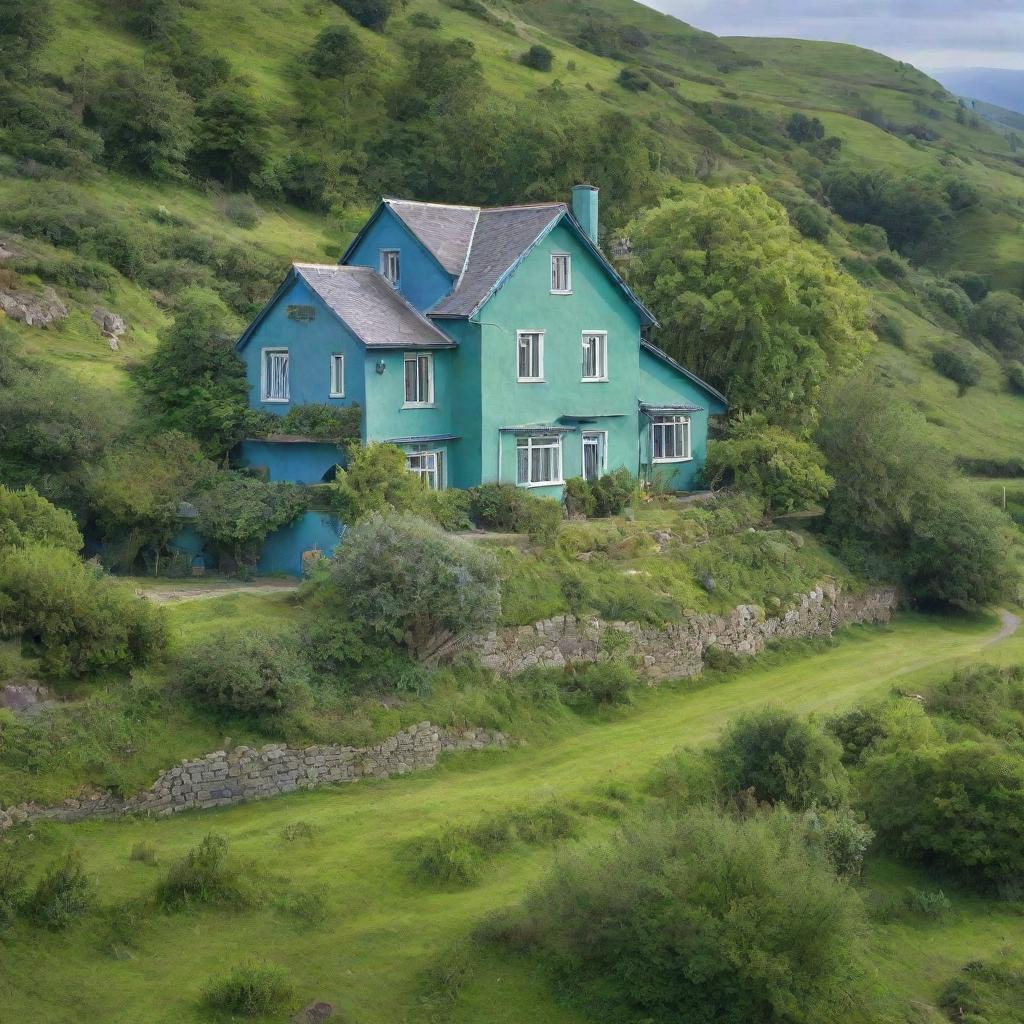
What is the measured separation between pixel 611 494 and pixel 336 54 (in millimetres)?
50865

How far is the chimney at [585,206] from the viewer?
147 ft

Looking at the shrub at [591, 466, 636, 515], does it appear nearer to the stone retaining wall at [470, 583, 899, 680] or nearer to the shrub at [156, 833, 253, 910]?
the stone retaining wall at [470, 583, 899, 680]

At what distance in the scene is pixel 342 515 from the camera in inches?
1385

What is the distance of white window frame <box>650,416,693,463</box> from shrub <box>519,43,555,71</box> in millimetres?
61308

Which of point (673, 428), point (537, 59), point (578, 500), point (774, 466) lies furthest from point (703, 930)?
point (537, 59)

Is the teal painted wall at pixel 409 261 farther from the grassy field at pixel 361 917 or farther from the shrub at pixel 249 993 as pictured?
the shrub at pixel 249 993

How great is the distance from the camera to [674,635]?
37.0m

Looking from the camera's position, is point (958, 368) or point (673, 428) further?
point (958, 368)

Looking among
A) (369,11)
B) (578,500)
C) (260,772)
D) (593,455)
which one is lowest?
(260,772)

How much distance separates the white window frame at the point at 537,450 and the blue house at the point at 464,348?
43mm

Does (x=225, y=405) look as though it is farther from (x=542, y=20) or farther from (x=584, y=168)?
(x=542, y=20)

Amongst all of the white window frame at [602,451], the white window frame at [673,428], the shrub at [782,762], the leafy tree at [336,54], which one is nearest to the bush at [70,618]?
the shrub at [782,762]

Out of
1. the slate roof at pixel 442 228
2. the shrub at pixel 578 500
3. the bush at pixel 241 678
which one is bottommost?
the bush at pixel 241 678

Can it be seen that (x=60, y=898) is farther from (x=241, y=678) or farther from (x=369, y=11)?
(x=369, y=11)
